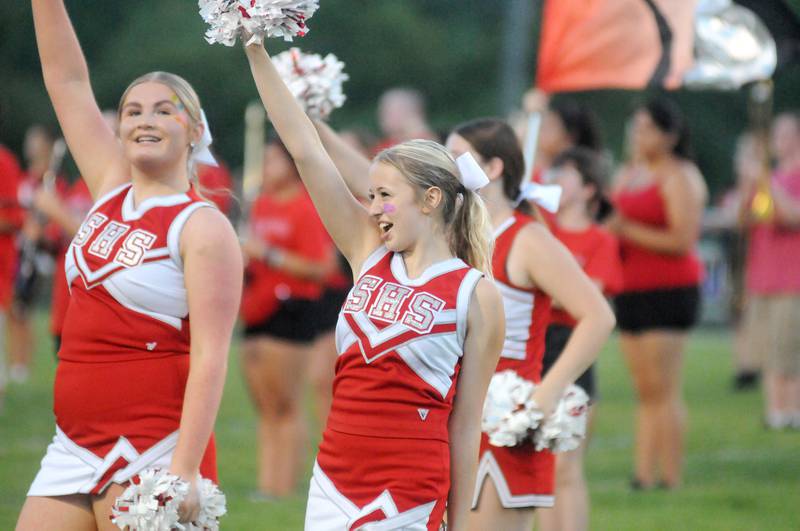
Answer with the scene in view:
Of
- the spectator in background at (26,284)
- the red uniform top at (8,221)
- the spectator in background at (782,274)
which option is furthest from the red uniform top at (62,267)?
the spectator in background at (782,274)

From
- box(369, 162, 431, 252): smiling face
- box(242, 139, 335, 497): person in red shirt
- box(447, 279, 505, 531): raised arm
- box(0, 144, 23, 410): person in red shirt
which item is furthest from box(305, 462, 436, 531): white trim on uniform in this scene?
box(0, 144, 23, 410): person in red shirt

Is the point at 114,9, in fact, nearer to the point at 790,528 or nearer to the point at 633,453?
the point at 633,453

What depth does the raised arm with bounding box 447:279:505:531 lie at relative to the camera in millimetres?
3816

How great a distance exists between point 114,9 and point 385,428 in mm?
27755

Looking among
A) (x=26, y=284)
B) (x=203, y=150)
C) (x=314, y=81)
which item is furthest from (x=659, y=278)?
(x=26, y=284)

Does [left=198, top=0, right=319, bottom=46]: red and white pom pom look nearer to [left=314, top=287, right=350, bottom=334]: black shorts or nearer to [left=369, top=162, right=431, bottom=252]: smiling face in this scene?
[left=369, top=162, right=431, bottom=252]: smiling face

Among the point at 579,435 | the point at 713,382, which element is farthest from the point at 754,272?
the point at 579,435

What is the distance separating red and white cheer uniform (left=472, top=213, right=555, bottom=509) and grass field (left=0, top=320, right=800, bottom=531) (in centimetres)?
222

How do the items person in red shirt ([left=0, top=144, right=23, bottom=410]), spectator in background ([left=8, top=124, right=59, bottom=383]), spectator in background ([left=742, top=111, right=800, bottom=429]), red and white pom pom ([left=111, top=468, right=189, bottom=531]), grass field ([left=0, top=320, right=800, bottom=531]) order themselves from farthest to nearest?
spectator in background ([left=8, top=124, right=59, bottom=383]), person in red shirt ([left=0, top=144, right=23, bottom=410]), spectator in background ([left=742, top=111, right=800, bottom=429]), grass field ([left=0, top=320, right=800, bottom=531]), red and white pom pom ([left=111, top=468, right=189, bottom=531])

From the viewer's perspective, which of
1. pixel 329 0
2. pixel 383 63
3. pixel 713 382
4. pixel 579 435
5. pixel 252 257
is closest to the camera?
pixel 579 435

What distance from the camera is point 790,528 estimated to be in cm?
702

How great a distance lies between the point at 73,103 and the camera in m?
4.39

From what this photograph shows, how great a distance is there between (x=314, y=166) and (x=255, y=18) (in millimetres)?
454

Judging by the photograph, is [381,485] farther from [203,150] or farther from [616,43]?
[616,43]
